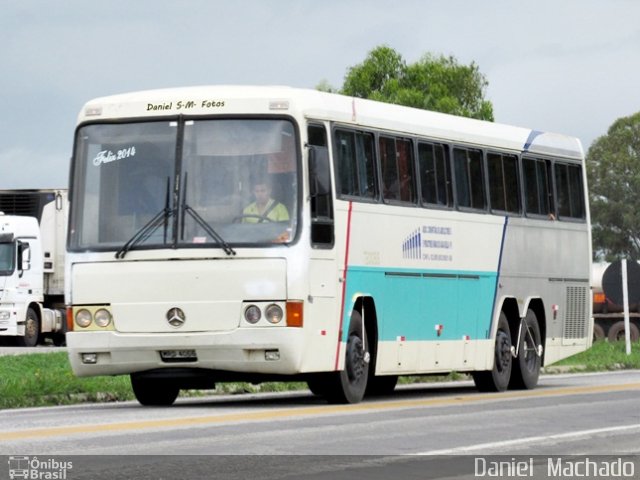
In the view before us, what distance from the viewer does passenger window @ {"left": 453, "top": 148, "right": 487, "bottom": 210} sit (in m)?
23.6

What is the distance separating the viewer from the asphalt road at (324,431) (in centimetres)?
1277

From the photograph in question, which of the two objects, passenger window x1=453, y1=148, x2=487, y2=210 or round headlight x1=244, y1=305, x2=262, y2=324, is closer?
round headlight x1=244, y1=305, x2=262, y2=324

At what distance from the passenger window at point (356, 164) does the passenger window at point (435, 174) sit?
1.48 m

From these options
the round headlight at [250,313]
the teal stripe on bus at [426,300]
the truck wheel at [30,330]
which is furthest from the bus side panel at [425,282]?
the truck wheel at [30,330]

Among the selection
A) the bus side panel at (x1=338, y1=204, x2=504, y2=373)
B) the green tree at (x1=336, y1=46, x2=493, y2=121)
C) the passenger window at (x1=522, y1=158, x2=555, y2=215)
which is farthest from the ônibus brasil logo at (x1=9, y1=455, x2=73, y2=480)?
the green tree at (x1=336, y1=46, x2=493, y2=121)

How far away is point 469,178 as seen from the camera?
940 inches

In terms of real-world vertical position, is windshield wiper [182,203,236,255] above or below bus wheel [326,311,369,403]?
above

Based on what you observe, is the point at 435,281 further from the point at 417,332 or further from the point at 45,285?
the point at 45,285

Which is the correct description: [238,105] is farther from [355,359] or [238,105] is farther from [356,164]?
[355,359]

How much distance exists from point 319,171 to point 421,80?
7533cm

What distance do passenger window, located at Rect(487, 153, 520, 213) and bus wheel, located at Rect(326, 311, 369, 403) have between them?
452 cm

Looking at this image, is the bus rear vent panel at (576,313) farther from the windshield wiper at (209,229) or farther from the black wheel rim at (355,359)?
the windshield wiper at (209,229)

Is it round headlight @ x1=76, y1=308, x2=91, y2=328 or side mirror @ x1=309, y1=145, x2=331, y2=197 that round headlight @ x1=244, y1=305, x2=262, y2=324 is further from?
round headlight @ x1=76, y1=308, x2=91, y2=328

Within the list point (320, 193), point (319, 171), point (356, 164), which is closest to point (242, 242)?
point (320, 193)
